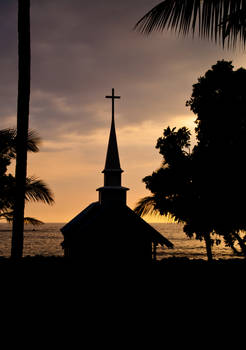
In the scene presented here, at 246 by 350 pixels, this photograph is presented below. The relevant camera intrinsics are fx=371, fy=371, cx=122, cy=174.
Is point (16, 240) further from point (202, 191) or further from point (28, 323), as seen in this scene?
point (202, 191)

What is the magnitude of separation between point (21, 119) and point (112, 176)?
54.9 feet

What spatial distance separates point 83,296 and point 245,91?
16.7m

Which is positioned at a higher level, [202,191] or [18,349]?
[202,191]

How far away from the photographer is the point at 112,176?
27.2 metres

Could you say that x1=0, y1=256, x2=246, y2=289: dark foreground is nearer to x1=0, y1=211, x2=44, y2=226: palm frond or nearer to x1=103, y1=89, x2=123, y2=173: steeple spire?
x1=0, y1=211, x2=44, y2=226: palm frond

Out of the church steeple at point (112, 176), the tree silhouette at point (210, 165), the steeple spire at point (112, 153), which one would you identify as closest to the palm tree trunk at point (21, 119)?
the tree silhouette at point (210, 165)

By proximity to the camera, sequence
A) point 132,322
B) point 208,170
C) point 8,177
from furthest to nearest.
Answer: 1. point 208,170
2. point 8,177
3. point 132,322

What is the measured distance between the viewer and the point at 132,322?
6.92 metres

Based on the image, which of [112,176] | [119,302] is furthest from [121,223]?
[119,302]

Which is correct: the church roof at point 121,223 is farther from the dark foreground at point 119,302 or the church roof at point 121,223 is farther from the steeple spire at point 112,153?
the dark foreground at point 119,302

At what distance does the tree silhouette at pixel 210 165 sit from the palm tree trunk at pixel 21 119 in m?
11.2

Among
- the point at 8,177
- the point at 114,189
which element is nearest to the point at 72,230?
the point at 114,189

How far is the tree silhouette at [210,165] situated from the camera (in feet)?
61.5

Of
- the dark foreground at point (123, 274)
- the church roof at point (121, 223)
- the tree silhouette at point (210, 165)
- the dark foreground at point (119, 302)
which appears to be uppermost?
the tree silhouette at point (210, 165)
